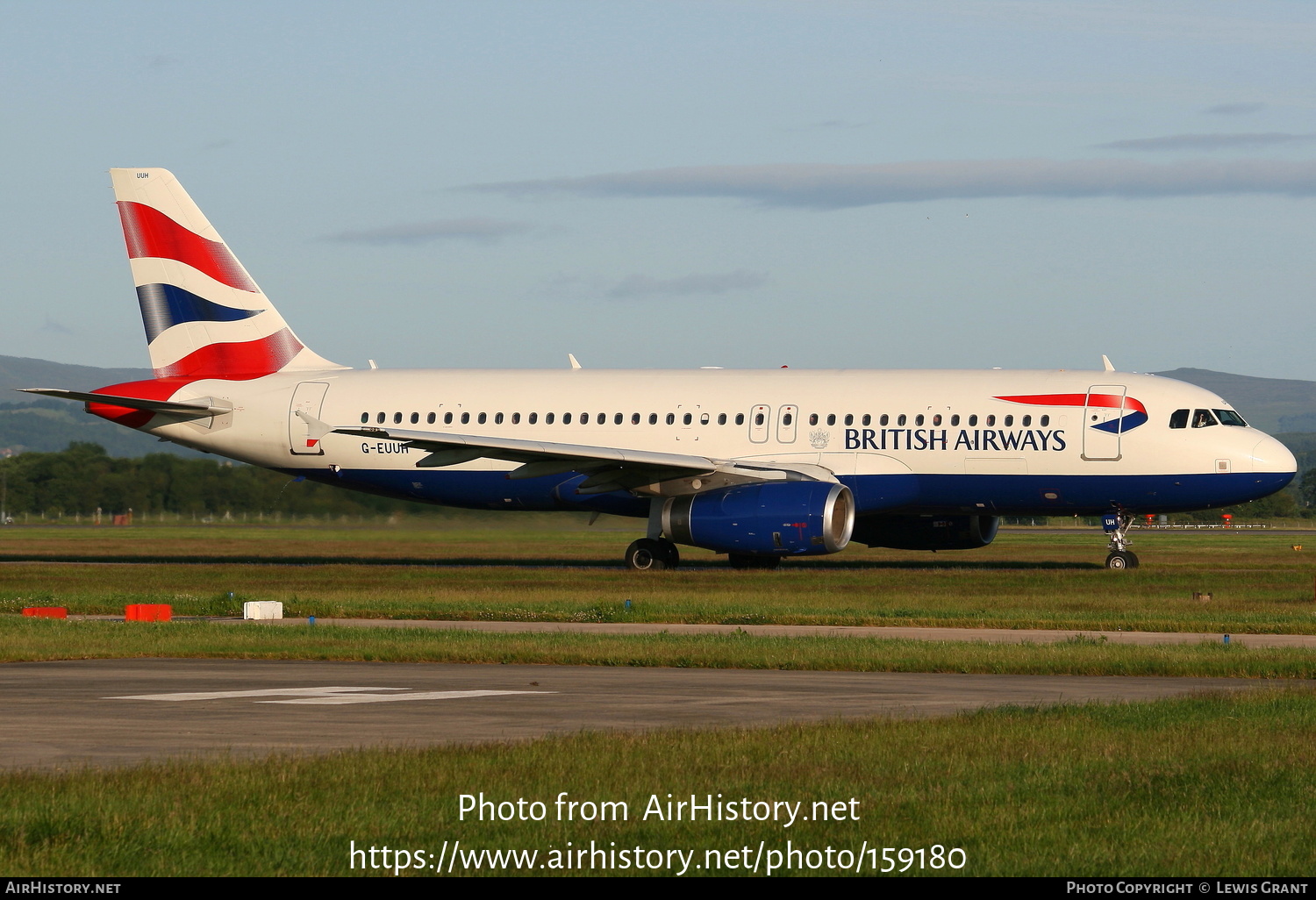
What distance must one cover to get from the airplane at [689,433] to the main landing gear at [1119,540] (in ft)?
0.25

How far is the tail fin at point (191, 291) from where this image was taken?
41844 millimetres

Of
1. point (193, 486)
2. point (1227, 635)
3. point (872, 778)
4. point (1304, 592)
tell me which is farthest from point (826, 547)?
point (193, 486)

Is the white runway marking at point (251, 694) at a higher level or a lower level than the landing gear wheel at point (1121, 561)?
higher

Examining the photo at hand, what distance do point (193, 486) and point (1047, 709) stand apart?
48623 mm

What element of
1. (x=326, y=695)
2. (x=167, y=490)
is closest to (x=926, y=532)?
(x=326, y=695)

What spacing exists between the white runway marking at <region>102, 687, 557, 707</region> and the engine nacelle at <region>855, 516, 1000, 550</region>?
24.2m

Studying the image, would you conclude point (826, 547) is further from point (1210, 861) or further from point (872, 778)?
point (1210, 861)

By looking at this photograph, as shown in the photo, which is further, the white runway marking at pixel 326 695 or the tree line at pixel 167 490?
the tree line at pixel 167 490

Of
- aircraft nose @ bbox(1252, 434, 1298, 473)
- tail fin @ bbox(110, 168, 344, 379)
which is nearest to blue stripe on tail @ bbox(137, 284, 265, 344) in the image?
tail fin @ bbox(110, 168, 344, 379)

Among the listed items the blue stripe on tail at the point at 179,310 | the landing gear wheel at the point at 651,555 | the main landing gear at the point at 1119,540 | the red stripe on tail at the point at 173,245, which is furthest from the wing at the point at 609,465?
the red stripe on tail at the point at 173,245

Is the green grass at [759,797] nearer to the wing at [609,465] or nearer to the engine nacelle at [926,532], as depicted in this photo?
the wing at [609,465]

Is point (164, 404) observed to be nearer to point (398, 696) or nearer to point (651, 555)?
point (651, 555)

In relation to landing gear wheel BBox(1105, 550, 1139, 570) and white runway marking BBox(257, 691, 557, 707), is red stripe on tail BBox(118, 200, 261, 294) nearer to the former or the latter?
landing gear wheel BBox(1105, 550, 1139, 570)

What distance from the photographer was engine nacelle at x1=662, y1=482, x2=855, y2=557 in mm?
33812
